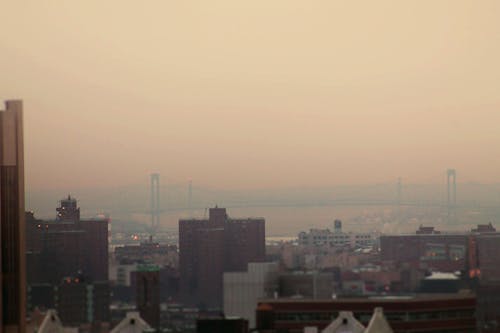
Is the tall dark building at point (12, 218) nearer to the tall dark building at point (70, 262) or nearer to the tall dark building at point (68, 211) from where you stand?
the tall dark building at point (70, 262)

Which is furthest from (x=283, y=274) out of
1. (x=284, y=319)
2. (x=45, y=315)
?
(x=45, y=315)

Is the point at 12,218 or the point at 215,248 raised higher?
the point at 12,218

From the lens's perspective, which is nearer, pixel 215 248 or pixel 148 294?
pixel 148 294

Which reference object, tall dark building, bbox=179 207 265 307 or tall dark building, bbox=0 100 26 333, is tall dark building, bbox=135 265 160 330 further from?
tall dark building, bbox=0 100 26 333

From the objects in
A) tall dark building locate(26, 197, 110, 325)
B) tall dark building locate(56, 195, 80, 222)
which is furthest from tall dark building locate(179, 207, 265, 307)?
tall dark building locate(56, 195, 80, 222)

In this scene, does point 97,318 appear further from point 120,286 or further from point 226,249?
point 226,249

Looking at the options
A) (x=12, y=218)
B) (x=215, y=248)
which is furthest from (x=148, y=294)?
(x=215, y=248)

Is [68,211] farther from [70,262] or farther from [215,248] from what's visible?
[215,248]
